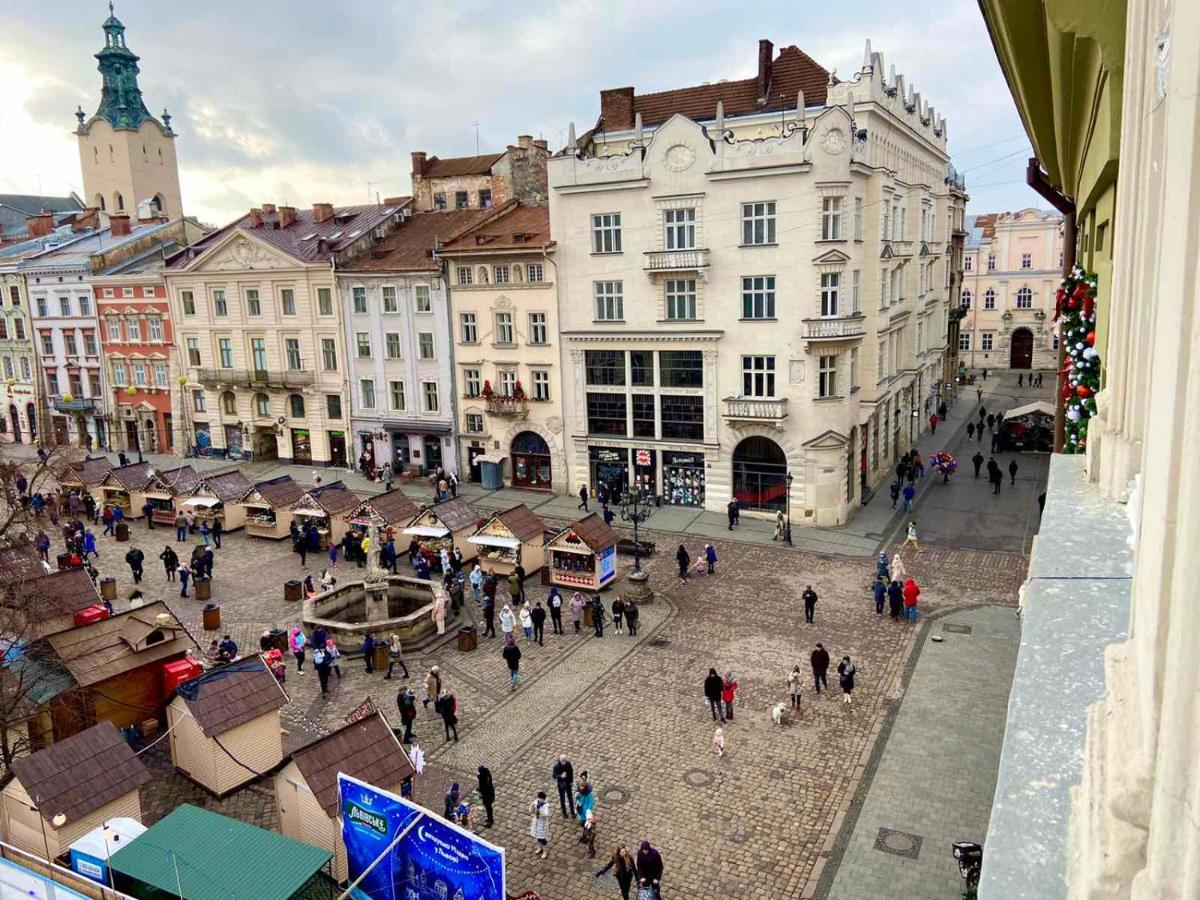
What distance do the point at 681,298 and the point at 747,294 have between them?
297 centimetres

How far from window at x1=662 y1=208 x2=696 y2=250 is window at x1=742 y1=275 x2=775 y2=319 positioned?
301cm

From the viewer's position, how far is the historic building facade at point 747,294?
3566 cm

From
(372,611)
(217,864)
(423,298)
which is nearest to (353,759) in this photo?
(217,864)

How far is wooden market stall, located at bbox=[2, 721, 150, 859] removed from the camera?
50.6 feet

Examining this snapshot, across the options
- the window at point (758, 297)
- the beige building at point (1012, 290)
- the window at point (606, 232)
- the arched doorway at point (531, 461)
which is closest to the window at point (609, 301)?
the window at point (606, 232)

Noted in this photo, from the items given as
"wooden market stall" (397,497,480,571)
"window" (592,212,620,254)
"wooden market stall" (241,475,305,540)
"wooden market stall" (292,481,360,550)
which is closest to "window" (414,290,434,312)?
"window" (592,212,620,254)

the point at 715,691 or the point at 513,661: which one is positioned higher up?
the point at 715,691

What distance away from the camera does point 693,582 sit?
30.7m

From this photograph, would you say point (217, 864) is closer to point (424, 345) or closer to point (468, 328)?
point (468, 328)

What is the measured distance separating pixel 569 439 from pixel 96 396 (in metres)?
34.4

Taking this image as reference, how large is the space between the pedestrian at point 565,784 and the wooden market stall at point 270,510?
2337 centimetres

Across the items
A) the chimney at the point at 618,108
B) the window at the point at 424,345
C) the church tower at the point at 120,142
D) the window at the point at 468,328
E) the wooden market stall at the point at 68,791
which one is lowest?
the wooden market stall at the point at 68,791

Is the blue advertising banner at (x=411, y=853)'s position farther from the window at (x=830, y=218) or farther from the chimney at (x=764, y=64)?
the chimney at (x=764, y=64)

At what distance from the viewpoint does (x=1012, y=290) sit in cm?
7688
